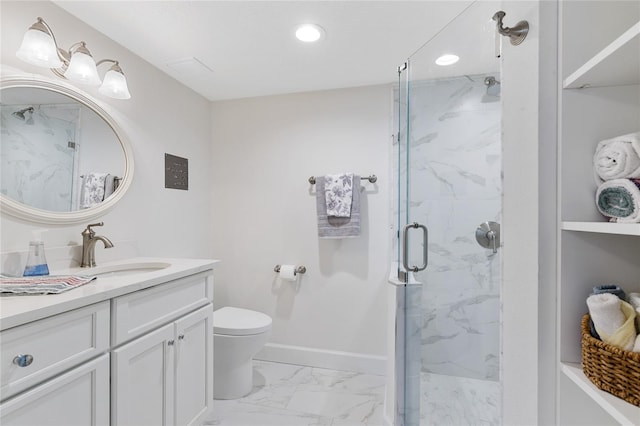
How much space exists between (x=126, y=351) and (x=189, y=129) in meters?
1.69

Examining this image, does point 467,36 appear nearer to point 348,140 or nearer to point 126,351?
point 348,140

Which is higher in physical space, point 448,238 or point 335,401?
point 448,238

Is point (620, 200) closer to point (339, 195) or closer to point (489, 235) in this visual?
point (489, 235)

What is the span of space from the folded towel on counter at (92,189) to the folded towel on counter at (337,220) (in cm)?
133

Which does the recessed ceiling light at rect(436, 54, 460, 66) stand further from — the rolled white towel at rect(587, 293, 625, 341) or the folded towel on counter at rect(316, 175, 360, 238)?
the rolled white towel at rect(587, 293, 625, 341)

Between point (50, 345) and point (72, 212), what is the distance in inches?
32.3

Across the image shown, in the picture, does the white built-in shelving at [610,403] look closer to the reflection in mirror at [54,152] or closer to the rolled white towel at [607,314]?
the rolled white towel at [607,314]

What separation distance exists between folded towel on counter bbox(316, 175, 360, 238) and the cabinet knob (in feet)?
5.35

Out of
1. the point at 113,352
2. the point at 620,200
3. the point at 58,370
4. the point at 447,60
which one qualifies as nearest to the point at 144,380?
the point at 113,352

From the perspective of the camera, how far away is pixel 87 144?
152 cm

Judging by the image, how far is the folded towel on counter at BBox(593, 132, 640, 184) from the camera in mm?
587

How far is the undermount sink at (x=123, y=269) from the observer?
1.45 metres

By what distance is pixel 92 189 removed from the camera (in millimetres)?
1547

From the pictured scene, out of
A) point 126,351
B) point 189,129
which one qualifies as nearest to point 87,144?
point 189,129
